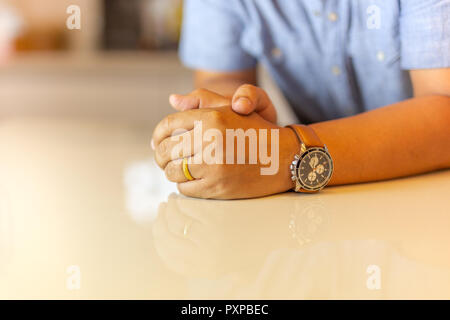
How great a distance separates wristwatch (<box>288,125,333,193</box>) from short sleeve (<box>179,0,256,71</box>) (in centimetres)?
52

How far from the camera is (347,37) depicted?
1.06 meters

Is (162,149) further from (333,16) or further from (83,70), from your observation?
(83,70)

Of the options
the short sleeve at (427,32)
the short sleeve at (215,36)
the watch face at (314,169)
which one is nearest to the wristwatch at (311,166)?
the watch face at (314,169)

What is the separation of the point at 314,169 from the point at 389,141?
0.44 ft

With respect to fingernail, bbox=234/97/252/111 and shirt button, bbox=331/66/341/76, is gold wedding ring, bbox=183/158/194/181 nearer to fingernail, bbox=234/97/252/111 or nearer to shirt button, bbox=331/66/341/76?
fingernail, bbox=234/97/252/111

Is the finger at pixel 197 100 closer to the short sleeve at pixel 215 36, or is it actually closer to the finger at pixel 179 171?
the finger at pixel 179 171

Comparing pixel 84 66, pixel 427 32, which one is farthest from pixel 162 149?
pixel 84 66

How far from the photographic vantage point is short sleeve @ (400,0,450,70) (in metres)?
0.80

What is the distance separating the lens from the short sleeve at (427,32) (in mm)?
804

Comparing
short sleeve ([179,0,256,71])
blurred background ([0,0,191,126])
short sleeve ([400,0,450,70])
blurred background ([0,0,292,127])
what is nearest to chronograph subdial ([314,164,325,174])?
short sleeve ([400,0,450,70])

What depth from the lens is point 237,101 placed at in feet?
2.40

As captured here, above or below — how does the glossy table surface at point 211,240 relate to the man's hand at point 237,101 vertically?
below
